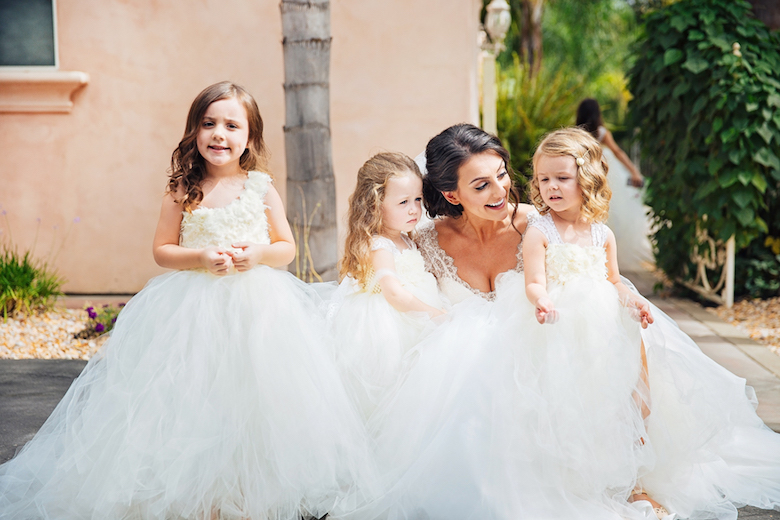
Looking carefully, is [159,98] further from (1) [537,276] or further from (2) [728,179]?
(2) [728,179]

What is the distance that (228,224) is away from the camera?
2.40 metres

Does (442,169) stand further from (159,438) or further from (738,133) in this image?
(738,133)

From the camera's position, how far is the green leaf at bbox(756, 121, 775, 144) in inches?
188

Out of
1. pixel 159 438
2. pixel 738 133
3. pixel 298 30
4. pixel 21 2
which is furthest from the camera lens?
pixel 21 2

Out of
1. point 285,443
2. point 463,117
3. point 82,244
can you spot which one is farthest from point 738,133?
point 82,244

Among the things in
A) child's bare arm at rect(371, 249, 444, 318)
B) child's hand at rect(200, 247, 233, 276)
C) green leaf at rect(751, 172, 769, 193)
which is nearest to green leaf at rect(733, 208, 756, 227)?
green leaf at rect(751, 172, 769, 193)

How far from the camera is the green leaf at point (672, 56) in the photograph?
5.13 meters

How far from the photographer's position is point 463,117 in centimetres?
565

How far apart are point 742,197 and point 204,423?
4236 mm

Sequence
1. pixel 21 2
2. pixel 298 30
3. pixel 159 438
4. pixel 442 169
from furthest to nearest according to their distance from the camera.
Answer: pixel 21 2, pixel 298 30, pixel 442 169, pixel 159 438

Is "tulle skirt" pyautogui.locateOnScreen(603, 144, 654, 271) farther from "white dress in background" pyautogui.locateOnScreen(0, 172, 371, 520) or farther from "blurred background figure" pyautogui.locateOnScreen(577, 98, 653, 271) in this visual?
"white dress in background" pyautogui.locateOnScreen(0, 172, 371, 520)

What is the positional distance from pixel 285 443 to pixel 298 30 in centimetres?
248

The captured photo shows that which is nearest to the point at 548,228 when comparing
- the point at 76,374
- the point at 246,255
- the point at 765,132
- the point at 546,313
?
the point at 546,313

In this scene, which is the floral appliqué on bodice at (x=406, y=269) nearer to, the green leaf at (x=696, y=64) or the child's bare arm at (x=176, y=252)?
the child's bare arm at (x=176, y=252)
